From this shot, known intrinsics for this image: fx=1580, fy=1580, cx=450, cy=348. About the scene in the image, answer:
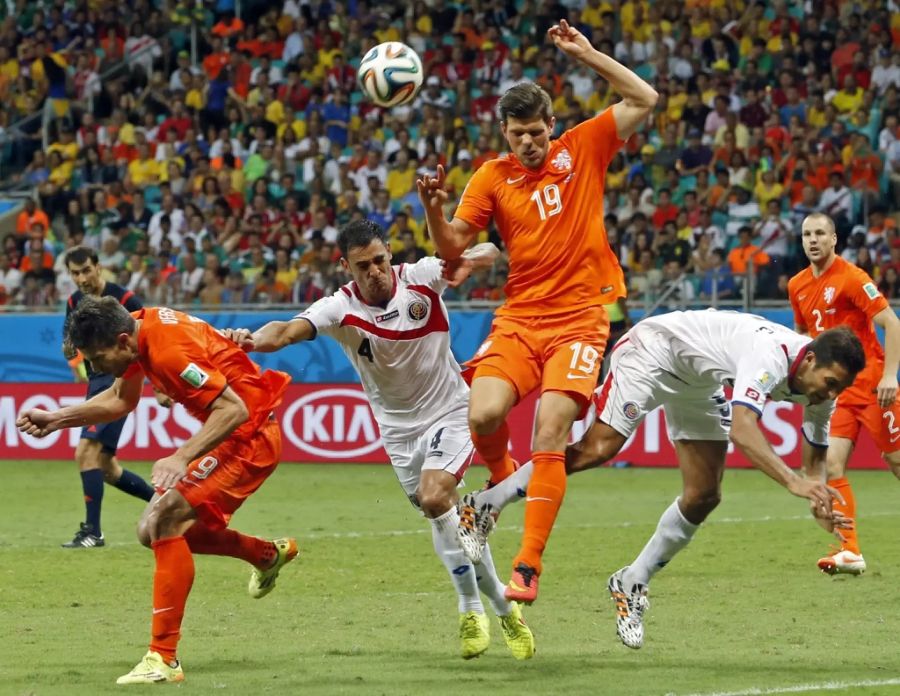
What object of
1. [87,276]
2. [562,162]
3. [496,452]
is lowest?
[87,276]

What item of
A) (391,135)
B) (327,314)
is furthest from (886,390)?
(391,135)

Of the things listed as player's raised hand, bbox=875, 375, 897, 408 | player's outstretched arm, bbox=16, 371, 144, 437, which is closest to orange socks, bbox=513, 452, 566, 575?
player's outstretched arm, bbox=16, 371, 144, 437

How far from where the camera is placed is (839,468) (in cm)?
1094

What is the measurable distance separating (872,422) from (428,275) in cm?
413

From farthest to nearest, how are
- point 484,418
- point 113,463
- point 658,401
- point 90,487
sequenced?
1. point 90,487
2. point 113,463
3. point 658,401
4. point 484,418

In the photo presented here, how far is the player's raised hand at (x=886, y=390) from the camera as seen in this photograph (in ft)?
35.5

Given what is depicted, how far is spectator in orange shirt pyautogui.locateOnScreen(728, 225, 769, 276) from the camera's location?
744 inches

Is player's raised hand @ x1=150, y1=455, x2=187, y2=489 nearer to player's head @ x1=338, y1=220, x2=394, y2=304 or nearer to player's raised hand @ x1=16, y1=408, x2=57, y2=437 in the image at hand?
player's raised hand @ x1=16, y1=408, x2=57, y2=437

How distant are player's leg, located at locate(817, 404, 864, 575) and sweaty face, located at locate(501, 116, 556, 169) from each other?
3411mm

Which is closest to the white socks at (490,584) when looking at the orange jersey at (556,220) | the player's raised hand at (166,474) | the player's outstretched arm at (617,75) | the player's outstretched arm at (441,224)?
the orange jersey at (556,220)

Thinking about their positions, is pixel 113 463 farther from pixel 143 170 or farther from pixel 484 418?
pixel 143 170

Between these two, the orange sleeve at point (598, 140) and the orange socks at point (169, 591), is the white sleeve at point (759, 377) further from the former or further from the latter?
the orange socks at point (169, 591)

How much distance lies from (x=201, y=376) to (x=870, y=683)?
331 centimetres

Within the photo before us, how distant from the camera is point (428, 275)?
8562mm
